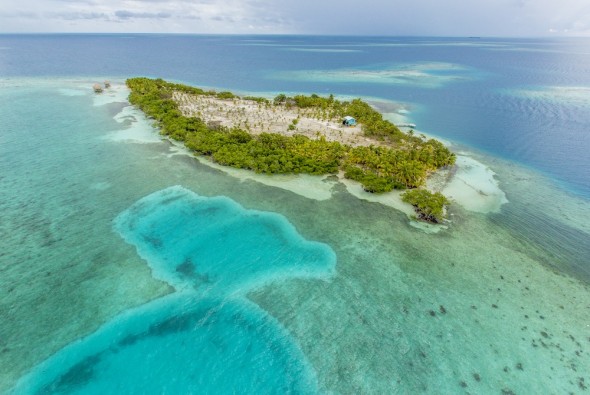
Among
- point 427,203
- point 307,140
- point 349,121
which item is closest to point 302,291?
point 427,203

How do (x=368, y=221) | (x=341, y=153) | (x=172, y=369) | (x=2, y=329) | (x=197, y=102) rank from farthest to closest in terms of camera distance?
(x=197, y=102) → (x=341, y=153) → (x=368, y=221) → (x=2, y=329) → (x=172, y=369)

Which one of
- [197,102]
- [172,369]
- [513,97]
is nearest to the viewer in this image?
[172,369]

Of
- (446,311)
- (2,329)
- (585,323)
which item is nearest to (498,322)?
(446,311)

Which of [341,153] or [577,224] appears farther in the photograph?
[341,153]

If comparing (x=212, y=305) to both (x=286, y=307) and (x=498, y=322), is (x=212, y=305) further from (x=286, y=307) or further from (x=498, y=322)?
(x=498, y=322)

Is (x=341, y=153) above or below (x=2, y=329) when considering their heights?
above

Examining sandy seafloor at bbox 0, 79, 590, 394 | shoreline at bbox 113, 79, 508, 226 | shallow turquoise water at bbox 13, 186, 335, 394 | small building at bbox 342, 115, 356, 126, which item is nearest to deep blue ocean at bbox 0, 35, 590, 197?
shoreline at bbox 113, 79, 508, 226

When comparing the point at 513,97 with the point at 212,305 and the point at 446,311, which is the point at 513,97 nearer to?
the point at 446,311
